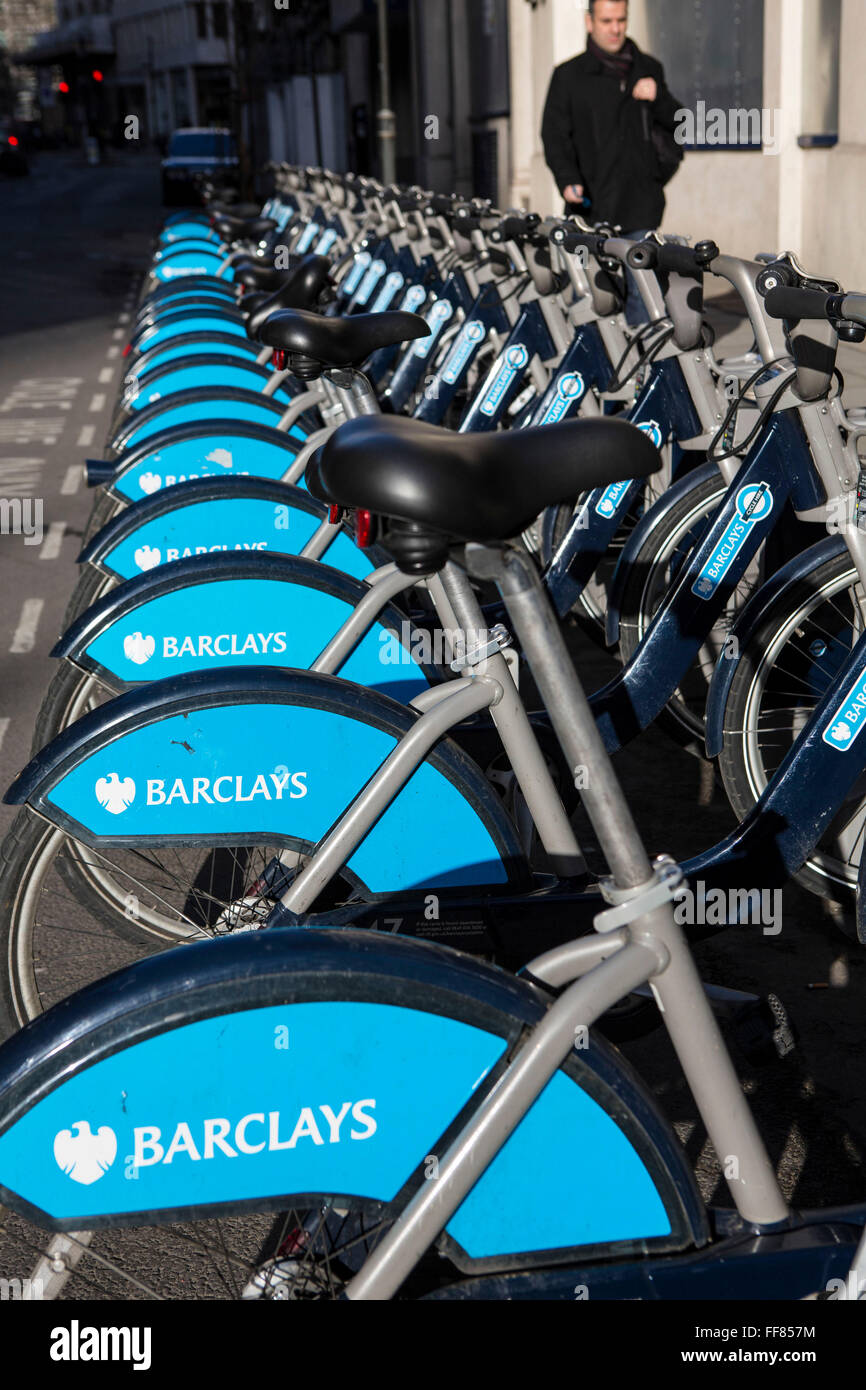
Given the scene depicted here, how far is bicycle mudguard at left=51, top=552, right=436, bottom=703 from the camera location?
3.30 m

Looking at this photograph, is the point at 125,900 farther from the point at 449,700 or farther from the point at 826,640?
the point at 826,640

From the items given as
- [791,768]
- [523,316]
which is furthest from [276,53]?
[791,768]

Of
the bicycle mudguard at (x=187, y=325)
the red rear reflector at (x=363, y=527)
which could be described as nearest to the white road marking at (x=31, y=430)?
the bicycle mudguard at (x=187, y=325)

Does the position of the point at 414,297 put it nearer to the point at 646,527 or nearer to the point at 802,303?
the point at 646,527

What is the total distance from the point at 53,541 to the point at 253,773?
498 centimetres

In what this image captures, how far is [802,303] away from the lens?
2.66 meters

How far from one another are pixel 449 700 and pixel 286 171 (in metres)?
11.1

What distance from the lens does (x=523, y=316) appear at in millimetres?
5223

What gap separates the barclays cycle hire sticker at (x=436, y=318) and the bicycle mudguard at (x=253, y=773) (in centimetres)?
420

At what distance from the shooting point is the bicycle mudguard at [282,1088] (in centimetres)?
161

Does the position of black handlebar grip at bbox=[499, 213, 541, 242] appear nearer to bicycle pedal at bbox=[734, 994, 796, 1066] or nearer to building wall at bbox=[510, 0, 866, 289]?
bicycle pedal at bbox=[734, 994, 796, 1066]

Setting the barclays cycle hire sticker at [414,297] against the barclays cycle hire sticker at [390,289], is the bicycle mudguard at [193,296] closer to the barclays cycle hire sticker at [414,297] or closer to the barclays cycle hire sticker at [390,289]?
the barclays cycle hire sticker at [390,289]

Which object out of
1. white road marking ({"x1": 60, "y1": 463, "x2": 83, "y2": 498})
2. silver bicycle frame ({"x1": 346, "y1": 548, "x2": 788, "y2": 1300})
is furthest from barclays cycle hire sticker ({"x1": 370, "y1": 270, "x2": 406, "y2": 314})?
silver bicycle frame ({"x1": 346, "y1": 548, "x2": 788, "y2": 1300})

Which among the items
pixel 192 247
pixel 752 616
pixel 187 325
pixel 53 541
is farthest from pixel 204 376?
pixel 192 247
